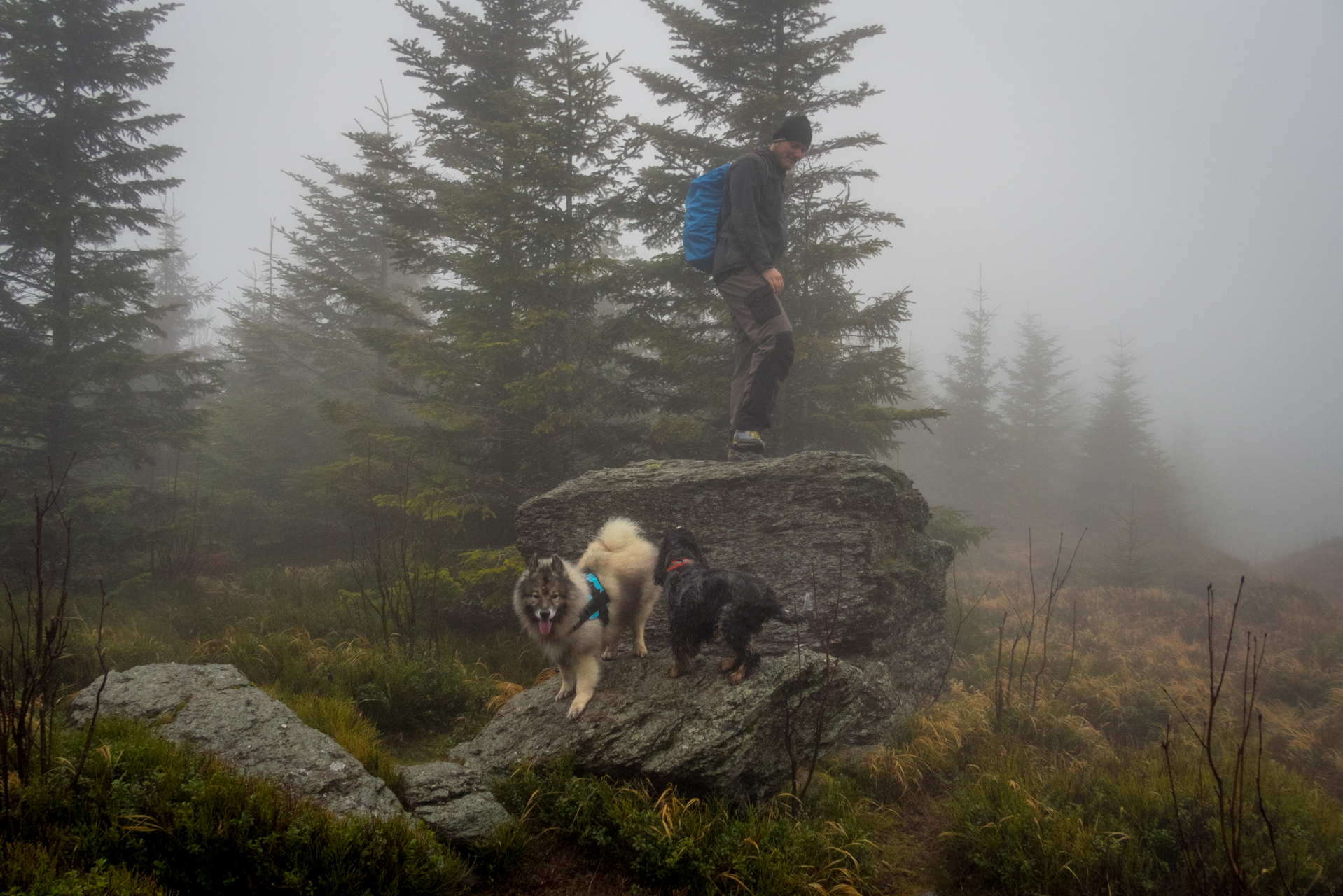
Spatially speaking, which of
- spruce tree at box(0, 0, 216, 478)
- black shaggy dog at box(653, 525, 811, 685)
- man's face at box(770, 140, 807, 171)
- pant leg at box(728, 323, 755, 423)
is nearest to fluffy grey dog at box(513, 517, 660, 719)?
black shaggy dog at box(653, 525, 811, 685)

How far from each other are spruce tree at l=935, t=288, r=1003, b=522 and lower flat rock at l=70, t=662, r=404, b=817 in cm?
2833

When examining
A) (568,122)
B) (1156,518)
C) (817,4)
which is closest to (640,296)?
(568,122)

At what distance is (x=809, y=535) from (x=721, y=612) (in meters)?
2.27

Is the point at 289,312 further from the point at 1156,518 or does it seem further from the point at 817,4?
the point at 1156,518

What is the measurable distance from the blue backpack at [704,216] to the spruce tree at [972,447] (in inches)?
962

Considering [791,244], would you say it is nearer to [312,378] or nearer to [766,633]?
[766,633]

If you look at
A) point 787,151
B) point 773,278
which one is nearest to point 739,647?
point 773,278

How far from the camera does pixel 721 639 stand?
4648 mm

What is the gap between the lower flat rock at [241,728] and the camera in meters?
3.58

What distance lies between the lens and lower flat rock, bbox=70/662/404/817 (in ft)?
11.8

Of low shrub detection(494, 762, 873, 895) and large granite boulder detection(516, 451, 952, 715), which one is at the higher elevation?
large granite boulder detection(516, 451, 952, 715)

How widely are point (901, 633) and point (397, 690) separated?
543cm

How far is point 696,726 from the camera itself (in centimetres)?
411

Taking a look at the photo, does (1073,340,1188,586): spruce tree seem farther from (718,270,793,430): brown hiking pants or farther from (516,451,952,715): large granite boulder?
(718,270,793,430): brown hiking pants
